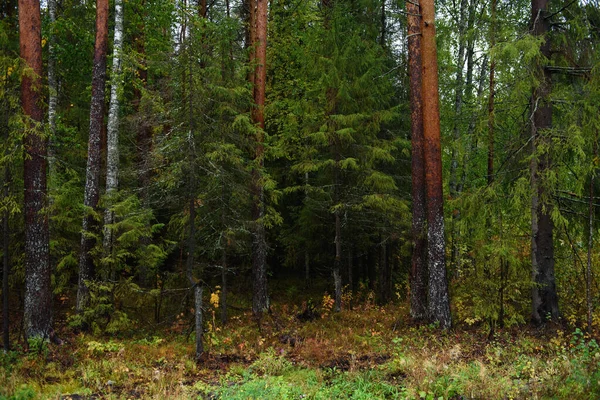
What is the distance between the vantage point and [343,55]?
44.9 feet

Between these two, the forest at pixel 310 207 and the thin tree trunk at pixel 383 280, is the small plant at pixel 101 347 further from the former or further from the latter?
the thin tree trunk at pixel 383 280

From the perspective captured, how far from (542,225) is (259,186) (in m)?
7.44

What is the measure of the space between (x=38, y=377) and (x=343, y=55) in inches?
452

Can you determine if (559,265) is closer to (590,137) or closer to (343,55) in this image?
(590,137)

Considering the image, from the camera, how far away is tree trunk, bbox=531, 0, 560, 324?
10.0m

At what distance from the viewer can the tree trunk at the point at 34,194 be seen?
9.60 meters

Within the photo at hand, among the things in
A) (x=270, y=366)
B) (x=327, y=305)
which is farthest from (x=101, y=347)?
(x=327, y=305)

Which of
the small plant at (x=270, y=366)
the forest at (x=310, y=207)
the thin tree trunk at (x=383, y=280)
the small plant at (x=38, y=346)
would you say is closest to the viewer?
the forest at (x=310, y=207)

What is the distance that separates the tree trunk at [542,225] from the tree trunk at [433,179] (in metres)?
2.09

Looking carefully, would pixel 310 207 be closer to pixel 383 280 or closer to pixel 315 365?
pixel 383 280

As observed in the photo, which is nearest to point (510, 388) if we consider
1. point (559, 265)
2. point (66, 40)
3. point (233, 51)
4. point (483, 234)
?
point (483, 234)

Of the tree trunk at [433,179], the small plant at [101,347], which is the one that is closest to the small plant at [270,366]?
the small plant at [101,347]

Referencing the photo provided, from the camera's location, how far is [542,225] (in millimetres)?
10328

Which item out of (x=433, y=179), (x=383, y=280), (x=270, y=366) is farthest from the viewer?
(x=383, y=280)
